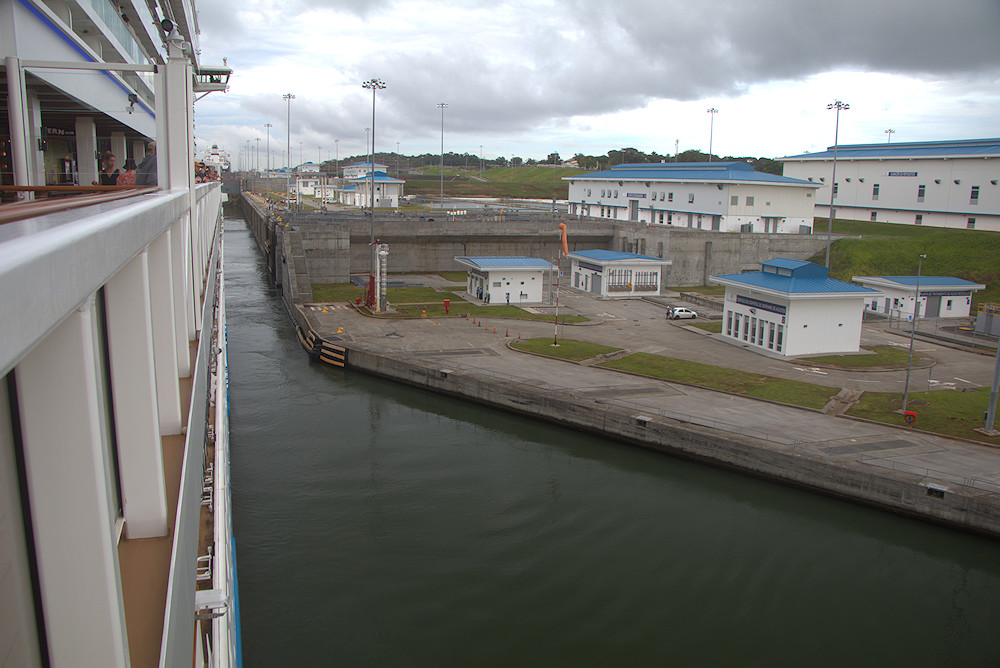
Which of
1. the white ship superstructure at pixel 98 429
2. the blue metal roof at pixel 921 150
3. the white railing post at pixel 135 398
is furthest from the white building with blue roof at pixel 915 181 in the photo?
the white railing post at pixel 135 398

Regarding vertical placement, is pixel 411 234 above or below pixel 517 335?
above

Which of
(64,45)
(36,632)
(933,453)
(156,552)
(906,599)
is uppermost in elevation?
(64,45)

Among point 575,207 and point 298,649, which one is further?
point 575,207

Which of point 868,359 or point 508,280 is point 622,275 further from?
point 868,359

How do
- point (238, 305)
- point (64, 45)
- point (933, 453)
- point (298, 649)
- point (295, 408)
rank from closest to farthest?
1. point (64, 45)
2. point (298, 649)
3. point (933, 453)
4. point (295, 408)
5. point (238, 305)

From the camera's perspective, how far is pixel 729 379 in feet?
70.3

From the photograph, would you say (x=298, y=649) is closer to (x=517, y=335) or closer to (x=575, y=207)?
(x=517, y=335)

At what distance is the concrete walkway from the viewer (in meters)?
15.8

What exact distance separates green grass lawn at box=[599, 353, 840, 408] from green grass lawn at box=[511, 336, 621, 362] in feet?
3.17

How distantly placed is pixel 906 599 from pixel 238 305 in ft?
103

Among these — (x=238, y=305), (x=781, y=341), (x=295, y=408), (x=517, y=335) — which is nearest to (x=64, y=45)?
(x=295, y=408)

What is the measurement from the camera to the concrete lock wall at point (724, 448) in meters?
14.0

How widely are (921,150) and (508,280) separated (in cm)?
3103

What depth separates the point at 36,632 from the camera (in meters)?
2.16
